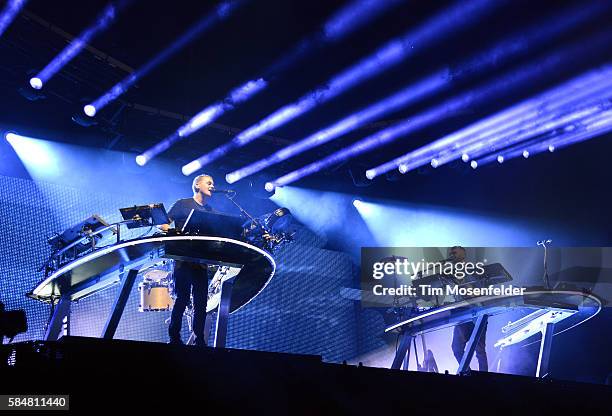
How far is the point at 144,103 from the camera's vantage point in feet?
26.2

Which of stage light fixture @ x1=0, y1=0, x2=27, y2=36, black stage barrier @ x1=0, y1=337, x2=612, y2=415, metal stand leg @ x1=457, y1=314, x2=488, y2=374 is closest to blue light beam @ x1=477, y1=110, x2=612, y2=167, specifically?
metal stand leg @ x1=457, y1=314, x2=488, y2=374

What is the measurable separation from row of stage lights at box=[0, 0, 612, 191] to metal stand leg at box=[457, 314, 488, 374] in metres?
3.25

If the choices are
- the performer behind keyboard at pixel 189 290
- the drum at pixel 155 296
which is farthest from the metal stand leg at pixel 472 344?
the drum at pixel 155 296

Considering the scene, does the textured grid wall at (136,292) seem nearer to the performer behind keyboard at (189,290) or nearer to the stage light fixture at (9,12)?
the stage light fixture at (9,12)

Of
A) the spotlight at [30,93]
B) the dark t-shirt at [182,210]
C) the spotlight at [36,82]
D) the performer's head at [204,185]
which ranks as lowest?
the dark t-shirt at [182,210]

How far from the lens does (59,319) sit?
4.31 m

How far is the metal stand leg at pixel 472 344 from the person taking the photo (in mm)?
4309

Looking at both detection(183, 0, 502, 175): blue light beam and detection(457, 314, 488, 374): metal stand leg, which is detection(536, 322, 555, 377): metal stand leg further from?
detection(183, 0, 502, 175): blue light beam

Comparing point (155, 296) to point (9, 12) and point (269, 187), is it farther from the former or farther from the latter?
point (269, 187)

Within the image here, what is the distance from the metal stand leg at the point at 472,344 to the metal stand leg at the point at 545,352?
20.0 inches

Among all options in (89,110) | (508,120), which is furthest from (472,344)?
(89,110)

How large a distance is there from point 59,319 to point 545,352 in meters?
3.74

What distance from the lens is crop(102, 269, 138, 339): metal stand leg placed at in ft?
11.4

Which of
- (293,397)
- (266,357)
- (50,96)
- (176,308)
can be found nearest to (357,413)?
(293,397)
